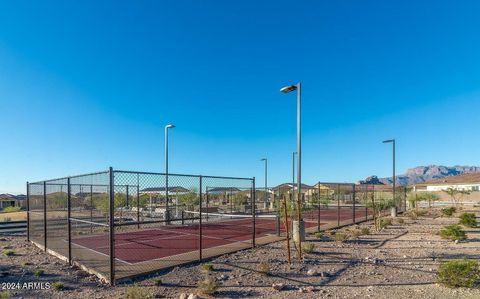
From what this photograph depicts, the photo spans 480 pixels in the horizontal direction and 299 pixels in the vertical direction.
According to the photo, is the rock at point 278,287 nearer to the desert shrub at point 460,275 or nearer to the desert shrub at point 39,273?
the desert shrub at point 460,275

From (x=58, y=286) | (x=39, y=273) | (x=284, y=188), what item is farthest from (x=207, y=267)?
(x=284, y=188)

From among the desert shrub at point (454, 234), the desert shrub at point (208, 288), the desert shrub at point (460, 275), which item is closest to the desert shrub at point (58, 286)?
the desert shrub at point (208, 288)

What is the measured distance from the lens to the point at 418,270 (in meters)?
8.95

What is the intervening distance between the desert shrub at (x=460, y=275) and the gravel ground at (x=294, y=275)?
165mm

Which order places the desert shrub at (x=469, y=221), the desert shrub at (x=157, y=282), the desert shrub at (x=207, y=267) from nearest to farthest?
1. the desert shrub at (x=157, y=282)
2. the desert shrub at (x=207, y=267)
3. the desert shrub at (x=469, y=221)

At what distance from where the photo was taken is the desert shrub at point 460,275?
7.28 m

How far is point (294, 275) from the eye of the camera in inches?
335

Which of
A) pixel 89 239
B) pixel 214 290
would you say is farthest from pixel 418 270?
pixel 89 239

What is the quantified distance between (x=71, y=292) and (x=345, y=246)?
9.40 m

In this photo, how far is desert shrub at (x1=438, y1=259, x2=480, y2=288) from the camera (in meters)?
7.28

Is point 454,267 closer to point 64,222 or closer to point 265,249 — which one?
point 265,249

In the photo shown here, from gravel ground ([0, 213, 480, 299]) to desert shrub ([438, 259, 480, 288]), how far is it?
165 mm

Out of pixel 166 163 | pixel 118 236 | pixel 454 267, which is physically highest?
pixel 166 163

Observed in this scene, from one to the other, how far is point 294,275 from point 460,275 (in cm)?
368
